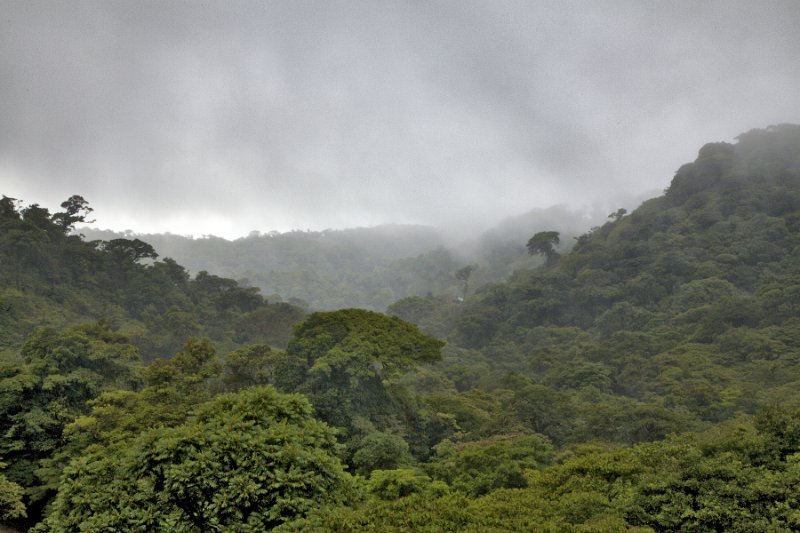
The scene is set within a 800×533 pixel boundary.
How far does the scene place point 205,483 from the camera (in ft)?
24.5

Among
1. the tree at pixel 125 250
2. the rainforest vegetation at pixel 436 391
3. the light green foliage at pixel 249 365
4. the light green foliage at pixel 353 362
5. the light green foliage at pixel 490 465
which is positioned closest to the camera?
the rainforest vegetation at pixel 436 391

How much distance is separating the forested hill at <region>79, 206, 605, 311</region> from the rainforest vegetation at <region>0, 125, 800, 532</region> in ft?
136

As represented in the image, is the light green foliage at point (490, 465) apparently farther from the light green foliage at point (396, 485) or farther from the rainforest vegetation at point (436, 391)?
the light green foliage at point (396, 485)

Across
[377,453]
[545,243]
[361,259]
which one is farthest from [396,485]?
[361,259]

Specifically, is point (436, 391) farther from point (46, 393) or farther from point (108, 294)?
point (108, 294)

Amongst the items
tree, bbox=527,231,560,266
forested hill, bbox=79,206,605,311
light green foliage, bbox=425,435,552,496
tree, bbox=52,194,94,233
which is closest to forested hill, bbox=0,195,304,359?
tree, bbox=52,194,94,233

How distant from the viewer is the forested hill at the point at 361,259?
107688mm

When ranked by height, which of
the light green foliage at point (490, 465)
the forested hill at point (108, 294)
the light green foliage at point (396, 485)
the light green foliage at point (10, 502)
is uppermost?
the forested hill at point (108, 294)

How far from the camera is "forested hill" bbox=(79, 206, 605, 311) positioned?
10769cm

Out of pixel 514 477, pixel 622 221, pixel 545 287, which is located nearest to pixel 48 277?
pixel 514 477

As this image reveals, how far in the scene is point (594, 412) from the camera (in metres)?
23.9

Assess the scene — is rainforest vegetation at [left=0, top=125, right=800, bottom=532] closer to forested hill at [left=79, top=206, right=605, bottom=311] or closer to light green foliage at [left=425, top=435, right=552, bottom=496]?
light green foliage at [left=425, top=435, right=552, bottom=496]

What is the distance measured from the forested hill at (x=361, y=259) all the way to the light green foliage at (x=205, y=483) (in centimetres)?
7839

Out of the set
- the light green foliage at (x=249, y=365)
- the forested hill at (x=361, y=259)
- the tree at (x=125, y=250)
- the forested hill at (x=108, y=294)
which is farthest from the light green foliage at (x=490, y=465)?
the forested hill at (x=361, y=259)
